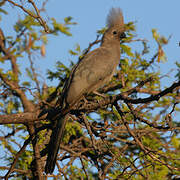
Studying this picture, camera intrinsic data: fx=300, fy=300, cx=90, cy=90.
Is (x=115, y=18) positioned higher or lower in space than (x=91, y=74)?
higher

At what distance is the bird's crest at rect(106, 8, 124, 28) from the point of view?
18.6ft

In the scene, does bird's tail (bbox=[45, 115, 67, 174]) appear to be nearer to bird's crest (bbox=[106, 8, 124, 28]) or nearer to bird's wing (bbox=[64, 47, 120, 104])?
bird's wing (bbox=[64, 47, 120, 104])

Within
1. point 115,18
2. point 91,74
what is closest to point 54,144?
point 91,74

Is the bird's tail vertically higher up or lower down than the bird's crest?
lower down

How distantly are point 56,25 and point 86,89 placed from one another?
3.45 meters

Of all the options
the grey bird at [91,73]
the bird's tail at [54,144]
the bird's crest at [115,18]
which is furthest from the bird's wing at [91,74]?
the bird's crest at [115,18]

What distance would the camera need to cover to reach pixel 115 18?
5.71 metres

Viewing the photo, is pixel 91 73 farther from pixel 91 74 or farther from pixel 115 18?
pixel 115 18

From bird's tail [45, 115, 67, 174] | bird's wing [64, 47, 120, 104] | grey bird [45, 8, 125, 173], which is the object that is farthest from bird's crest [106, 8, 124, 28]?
bird's tail [45, 115, 67, 174]

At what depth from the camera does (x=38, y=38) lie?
737cm

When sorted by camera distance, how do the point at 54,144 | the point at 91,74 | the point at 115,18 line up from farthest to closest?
the point at 115,18, the point at 91,74, the point at 54,144

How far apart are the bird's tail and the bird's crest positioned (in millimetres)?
2495

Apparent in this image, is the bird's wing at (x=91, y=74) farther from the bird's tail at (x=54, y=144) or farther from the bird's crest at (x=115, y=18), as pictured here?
the bird's crest at (x=115, y=18)

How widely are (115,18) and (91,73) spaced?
1.46m
